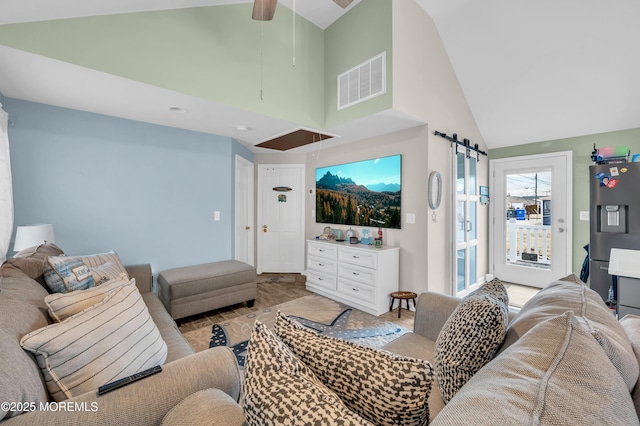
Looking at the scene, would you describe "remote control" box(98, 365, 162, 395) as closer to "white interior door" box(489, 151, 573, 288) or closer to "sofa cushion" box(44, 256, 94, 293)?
"sofa cushion" box(44, 256, 94, 293)

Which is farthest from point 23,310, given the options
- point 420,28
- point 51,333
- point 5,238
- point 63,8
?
point 420,28

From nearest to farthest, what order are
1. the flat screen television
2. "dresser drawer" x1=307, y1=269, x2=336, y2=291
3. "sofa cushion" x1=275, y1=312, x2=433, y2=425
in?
"sofa cushion" x1=275, y1=312, x2=433, y2=425 → the flat screen television → "dresser drawer" x1=307, y1=269, x2=336, y2=291

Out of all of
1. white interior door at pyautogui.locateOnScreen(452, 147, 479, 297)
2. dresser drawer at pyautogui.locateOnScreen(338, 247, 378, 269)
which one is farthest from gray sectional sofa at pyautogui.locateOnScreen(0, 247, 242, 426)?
white interior door at pyautogui.locateOnScreen(452, 147, 479, 297)

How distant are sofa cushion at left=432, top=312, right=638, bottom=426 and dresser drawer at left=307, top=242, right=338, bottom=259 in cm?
302

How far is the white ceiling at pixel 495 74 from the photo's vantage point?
2.09 m

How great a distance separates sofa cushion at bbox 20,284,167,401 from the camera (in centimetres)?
95

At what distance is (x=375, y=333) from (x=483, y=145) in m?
3.60

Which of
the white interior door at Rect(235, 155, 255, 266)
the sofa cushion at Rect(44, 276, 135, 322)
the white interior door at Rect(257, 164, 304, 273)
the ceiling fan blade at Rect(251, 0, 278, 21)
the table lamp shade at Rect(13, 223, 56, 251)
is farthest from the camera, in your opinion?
the white interior door at Rect(257, 164, 304, 273)

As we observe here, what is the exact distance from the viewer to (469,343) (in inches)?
38.6

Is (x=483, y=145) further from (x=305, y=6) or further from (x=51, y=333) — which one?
(x=51, y=333)

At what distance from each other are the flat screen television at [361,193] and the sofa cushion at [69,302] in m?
3.04

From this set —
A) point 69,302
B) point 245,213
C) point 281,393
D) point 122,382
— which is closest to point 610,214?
point 281,393

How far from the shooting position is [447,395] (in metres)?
1.00

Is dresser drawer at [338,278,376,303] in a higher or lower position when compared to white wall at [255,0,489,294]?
lower
